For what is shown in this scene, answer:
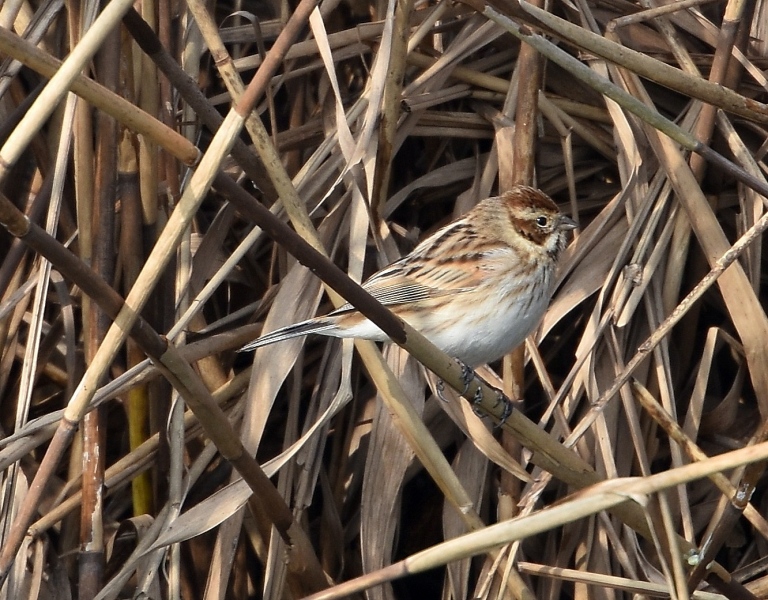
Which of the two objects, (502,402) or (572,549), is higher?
(502,402)

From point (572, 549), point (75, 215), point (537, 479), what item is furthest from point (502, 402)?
point (75, 215)

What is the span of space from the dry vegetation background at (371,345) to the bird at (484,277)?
0.43 ft

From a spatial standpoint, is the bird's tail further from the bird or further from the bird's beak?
the bird's beak

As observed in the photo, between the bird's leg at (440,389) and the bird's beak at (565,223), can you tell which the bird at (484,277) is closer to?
the bird's beak at (565,223)

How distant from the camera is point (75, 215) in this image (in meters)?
3.85

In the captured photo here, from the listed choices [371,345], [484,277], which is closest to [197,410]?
[371,345]

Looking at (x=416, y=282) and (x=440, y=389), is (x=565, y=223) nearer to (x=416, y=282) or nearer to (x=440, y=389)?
(x=416, y=282)

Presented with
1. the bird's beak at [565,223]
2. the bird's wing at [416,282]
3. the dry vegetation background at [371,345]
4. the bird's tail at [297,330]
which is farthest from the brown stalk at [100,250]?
the bird's beak at [565,223]

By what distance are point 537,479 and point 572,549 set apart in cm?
40

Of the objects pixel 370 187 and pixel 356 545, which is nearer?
pixel 370 187

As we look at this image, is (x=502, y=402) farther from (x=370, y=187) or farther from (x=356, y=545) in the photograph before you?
(x=356, y=545)

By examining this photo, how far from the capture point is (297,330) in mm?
3326

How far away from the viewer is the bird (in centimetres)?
358

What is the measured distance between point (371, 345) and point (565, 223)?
1012 millimetres
